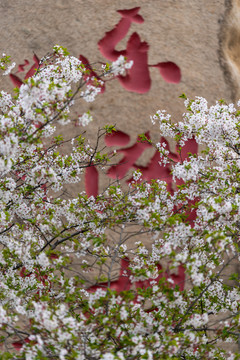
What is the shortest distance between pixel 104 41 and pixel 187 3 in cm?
173

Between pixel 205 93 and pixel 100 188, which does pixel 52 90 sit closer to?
pixel 100 188

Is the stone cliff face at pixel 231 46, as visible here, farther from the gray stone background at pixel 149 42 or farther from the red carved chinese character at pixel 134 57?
the red carved chinese character at pixel 134 57

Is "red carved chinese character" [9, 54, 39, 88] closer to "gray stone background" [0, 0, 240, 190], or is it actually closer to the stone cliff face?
"gray stone background" [0, 0, 240, 190]

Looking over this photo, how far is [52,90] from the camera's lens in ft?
10.8

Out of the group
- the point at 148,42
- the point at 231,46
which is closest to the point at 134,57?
the point at 148,42

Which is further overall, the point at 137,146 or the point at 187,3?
the point at 187,3

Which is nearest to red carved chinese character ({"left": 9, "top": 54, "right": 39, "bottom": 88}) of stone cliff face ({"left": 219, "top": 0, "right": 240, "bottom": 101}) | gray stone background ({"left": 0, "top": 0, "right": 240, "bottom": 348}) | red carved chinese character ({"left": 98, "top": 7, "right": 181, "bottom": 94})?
gray stone background ({"left": 0, "top": 0, "right": 240, "bottom": 348})

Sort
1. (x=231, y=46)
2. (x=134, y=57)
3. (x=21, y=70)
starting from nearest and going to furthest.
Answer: (x=134, y=57) < (x=21, y=70) < (x=231, y=46)

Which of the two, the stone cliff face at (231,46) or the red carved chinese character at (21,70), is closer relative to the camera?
the red carved chinese character at (21,70)

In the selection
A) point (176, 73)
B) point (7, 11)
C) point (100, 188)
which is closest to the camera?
point (100, 188)

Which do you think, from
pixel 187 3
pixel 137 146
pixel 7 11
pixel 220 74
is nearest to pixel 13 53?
pixel 7 11

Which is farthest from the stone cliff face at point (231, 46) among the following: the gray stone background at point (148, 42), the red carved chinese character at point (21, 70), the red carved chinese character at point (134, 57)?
the red carved chinese character at point (21, 70)

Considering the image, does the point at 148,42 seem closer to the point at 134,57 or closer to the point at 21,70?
the point at 134,57

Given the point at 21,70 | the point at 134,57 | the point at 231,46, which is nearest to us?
the point at 134,57
